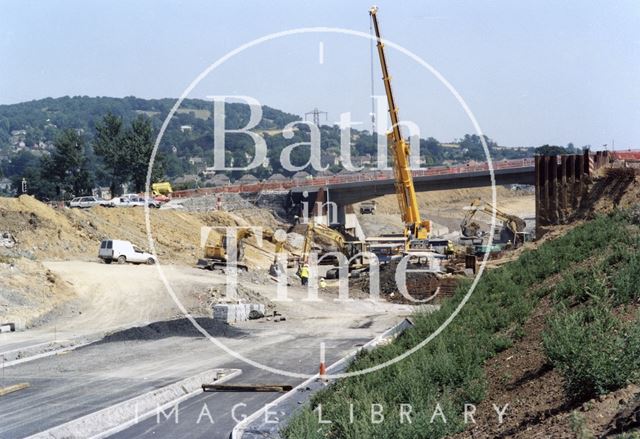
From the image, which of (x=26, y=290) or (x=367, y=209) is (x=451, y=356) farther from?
(x=367, y=209)

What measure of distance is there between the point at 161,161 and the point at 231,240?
48.2 metres

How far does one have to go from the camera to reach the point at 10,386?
2286 cm

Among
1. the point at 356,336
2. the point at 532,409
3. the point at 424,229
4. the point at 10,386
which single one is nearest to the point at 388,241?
the point at 424,229

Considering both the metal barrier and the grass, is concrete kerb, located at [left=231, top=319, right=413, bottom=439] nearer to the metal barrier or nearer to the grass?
the grass

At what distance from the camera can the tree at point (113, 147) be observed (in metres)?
94.0

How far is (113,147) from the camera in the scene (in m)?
94.4

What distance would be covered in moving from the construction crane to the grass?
26467 millimetres

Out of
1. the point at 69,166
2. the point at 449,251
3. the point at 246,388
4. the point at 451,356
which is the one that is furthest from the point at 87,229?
the point at 451,356

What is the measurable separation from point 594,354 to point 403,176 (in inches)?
1644

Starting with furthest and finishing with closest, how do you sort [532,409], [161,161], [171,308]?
[161,161] → [171,308] → [532,409]

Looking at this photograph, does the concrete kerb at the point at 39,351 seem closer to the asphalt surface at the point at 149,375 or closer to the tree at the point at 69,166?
the asphalt surface at the point at 149,375

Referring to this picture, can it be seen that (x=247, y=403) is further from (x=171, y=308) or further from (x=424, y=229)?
(x=424, y=229)

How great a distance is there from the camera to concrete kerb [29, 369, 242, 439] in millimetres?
17609

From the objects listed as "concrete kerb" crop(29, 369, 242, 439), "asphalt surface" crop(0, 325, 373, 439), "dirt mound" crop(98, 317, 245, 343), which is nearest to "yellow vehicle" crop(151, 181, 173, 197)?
"dirt mound" crop(98, 317, 245, 343)
